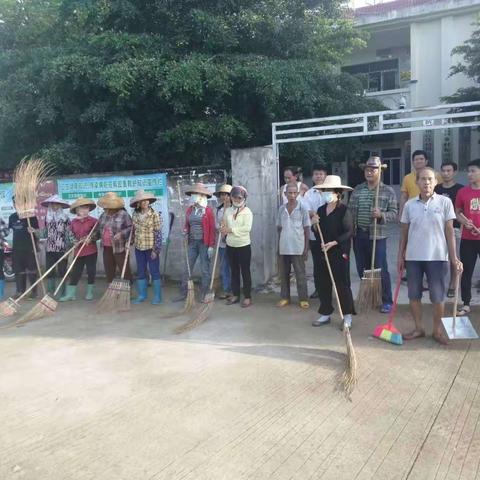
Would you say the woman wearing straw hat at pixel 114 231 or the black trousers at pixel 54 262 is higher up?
the woman wearing straw hat at pixel 114 231

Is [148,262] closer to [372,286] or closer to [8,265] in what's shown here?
[372,286]

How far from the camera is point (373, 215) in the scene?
564 centimetres

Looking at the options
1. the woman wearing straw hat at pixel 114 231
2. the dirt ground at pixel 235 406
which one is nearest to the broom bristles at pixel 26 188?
the woman wearing straw hat at pixel 114 231

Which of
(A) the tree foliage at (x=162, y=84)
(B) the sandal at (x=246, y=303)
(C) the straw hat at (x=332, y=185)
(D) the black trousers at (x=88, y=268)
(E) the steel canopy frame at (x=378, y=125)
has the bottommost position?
(B) the sandal at (x=246, y=303)

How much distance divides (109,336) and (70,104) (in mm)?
4898

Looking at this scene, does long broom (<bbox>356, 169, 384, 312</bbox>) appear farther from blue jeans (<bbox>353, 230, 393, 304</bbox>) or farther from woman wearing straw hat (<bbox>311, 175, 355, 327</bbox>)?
woman wearing straw hat (<bbox>311, 175, 355, 327</bbox>)

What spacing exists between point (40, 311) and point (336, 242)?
375 centimetres

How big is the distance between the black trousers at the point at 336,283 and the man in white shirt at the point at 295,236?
72 cm

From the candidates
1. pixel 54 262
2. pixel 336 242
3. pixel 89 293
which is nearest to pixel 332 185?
pixel 336 242

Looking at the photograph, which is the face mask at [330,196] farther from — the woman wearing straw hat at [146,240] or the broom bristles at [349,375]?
the woman wearing straw hat at [146,240]

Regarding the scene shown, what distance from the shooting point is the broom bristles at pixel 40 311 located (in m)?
6.16

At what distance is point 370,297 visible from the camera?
5676mm

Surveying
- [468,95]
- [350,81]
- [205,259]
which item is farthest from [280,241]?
[468,95]

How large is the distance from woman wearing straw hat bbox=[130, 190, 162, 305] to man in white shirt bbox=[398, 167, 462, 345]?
334 centimetres
